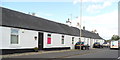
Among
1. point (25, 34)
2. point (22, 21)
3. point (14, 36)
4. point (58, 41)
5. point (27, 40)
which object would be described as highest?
point (22, 21)

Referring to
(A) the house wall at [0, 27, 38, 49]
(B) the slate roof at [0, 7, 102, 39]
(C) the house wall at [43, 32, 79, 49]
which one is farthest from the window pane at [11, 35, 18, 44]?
(C) the house wall at [43, 32, 79, 49]

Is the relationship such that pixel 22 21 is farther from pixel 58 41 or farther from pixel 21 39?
pixel 58 41

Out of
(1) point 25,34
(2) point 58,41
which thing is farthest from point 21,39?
(2) point 58,41

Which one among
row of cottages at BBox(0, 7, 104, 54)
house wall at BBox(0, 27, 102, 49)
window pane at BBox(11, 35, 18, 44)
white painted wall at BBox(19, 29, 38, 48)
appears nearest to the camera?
house wall at BBox(0, 27, 102, 49)

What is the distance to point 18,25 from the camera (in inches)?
863

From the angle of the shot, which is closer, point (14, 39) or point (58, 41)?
point (14, 39)

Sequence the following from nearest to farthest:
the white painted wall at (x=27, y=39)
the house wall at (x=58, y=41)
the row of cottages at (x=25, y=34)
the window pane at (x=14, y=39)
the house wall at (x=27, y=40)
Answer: the house wall at (x=27, y=40)
the row of cottages at (x=25, y=34)
the window pane at (x=14, y=39)
the white painted wall at (x=27, y=39)
the house wall at (x=58, y=41)

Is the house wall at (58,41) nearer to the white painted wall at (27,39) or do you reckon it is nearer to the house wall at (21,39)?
the white painted wall at (27,39)

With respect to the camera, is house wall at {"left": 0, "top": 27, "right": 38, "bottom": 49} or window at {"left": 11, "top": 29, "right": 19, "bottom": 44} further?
window at {"left": 11, "top": 29, "right": 19, "bottom": 44}

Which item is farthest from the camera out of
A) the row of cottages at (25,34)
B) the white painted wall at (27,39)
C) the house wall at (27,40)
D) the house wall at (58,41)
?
the house wall at (58,41)

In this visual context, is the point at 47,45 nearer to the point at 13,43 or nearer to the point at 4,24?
the point at 13,43

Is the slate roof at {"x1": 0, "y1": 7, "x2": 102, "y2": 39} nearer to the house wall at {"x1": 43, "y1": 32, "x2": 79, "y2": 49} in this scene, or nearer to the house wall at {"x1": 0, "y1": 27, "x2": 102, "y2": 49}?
the house wall at {"x1": 0, "y1": 27, "x2": 102, "y2": 49}

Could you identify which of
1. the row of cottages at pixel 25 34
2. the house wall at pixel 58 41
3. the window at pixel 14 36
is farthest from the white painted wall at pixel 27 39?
the house wall at pixel 58 41

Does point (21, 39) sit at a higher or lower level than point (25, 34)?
lower
